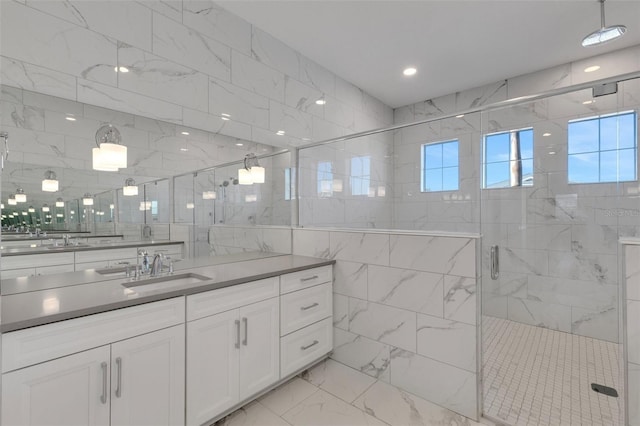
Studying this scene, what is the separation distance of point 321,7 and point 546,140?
2.28 meters

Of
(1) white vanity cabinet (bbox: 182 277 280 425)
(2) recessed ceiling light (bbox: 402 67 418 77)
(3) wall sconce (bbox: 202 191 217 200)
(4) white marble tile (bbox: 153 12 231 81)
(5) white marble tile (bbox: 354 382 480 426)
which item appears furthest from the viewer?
(2) recessed ceiling light (bbox: 402 67 418 77)

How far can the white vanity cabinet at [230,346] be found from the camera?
4.80ft

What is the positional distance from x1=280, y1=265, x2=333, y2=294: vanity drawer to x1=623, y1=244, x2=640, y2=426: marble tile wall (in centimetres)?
172

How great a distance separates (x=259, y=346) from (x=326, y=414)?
577mm

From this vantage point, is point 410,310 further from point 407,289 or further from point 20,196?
point 20,196

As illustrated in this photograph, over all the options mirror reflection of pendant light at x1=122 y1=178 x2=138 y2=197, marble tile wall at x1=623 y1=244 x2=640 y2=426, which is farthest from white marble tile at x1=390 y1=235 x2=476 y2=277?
mirror reflection of pendant light at x1=122 y1=178 x2=138 y2=197

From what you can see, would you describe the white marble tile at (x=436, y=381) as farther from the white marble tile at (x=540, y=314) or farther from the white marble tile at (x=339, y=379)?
the white marble tile at (x=540, y=314)

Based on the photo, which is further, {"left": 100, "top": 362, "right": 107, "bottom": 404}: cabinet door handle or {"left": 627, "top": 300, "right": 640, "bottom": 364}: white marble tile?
{"left": 627, "top": 300, "right": 640, "bottom": 364}: white marble tile

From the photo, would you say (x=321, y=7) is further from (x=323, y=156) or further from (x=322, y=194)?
(x=322, y=194)

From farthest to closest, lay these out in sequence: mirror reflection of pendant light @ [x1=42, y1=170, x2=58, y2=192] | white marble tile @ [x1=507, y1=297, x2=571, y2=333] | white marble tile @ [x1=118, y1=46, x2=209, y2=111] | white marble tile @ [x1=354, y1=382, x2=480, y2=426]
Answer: white marble tile @ [x1=507, y1=297, x2=571, y2=333], white marble tile @ [x1=118, y1=46, x2=209, y2=111], white marble tile @ [x1=354, y1=382, x2=480, y2=426], mirror reflection of pendant light @ [x1=42, y1=170, x2=58, y2=192]

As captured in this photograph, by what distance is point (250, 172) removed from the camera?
8.24 ft

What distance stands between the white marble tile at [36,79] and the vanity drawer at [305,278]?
5.65 ft

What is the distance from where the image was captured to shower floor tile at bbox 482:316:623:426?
170 cm

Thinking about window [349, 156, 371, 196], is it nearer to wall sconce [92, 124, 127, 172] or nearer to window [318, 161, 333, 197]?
window [318, 161, 333, 197]
